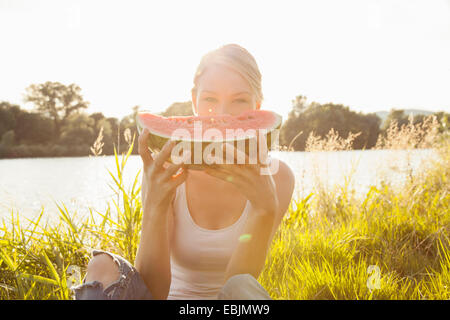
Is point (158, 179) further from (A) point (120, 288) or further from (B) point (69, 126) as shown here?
(B) point (69, 126)

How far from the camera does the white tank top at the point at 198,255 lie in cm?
195

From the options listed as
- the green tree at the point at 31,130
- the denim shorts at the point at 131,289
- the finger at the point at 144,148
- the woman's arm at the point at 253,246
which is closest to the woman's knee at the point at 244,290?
the denim shorts at the point at 131,289

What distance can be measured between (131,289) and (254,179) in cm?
82

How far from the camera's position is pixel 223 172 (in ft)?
5.45

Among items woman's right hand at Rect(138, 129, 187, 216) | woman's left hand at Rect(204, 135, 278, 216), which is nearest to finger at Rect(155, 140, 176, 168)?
woman's right hand at Rect(138, 129, 187, 216)

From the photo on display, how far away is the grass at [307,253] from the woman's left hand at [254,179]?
931mm

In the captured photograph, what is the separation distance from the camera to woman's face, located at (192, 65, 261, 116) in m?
1.98

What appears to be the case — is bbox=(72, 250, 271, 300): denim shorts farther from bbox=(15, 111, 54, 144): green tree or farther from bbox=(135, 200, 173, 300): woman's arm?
bbox=(15, 111, 54, 144): green tree

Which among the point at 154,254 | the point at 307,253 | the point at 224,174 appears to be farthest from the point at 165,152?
the point at 307,253

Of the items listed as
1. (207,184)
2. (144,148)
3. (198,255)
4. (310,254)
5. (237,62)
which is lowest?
(310,254)

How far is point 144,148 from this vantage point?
1719 mm

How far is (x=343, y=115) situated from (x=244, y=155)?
1298 inches

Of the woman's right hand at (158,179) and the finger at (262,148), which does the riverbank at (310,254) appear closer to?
the woman's right hand at (158,179)
